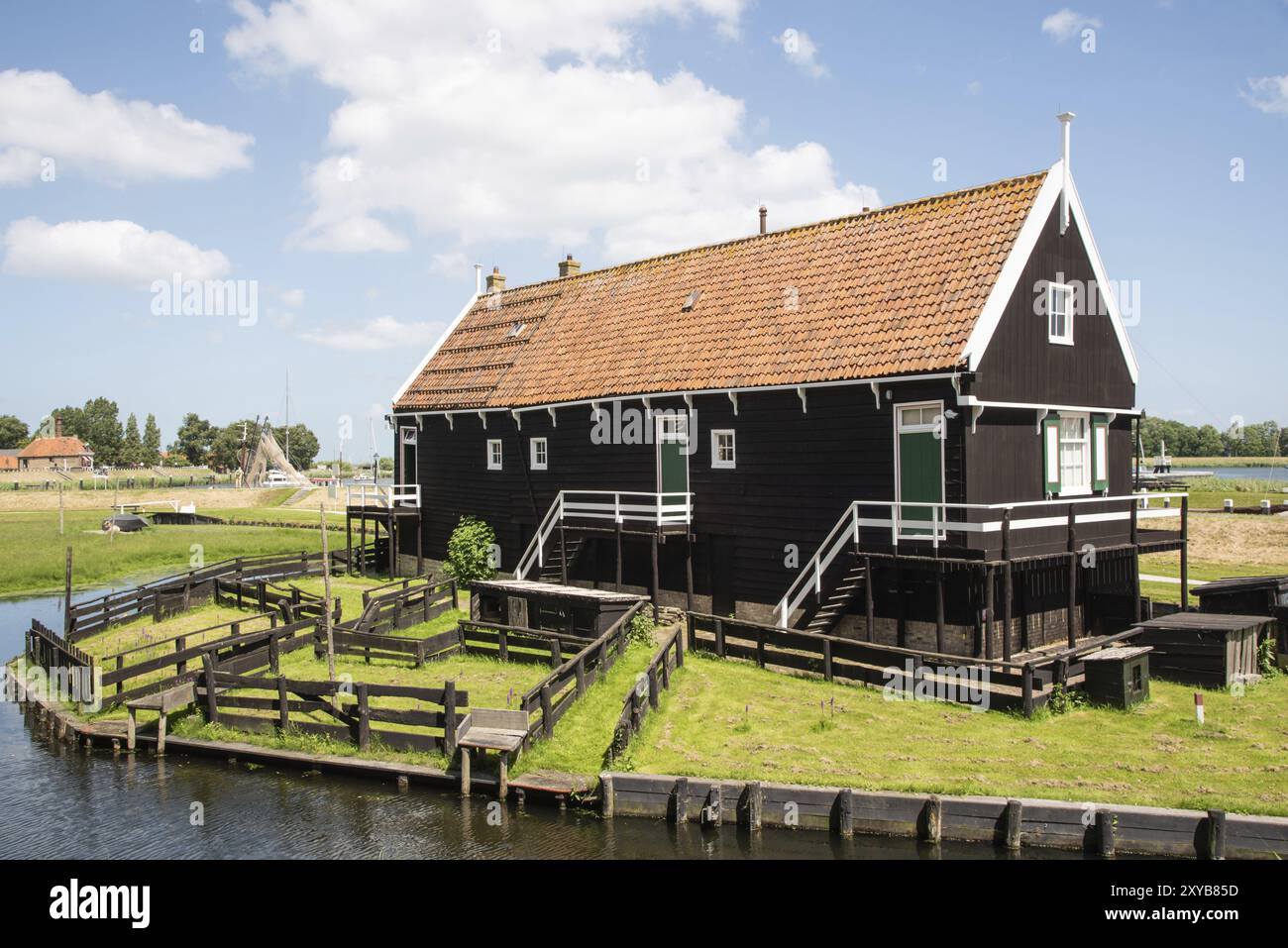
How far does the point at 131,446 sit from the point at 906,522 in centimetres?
15265

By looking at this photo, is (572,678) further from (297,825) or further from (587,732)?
(297,825)

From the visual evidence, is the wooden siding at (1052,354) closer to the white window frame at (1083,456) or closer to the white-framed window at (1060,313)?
the white-framed window at (1060,313)

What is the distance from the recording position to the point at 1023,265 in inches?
786

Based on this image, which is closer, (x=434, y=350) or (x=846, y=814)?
(x=846, y=814)

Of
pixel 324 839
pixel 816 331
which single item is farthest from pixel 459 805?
pixel 816 331

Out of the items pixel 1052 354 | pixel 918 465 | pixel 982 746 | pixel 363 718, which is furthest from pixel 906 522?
pixel 363 718

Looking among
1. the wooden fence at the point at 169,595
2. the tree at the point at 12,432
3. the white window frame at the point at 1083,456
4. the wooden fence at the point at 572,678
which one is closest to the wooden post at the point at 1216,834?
the wooden fence at the point at 572,678

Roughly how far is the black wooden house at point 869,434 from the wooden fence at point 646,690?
270 cm

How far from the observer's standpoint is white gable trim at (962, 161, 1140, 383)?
61.3 ft

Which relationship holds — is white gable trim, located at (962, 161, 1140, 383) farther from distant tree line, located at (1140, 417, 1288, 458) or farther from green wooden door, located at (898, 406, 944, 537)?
distant tree line, located at (1140, 417, 1288, 458)

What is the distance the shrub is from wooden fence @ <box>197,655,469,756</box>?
35.4ft

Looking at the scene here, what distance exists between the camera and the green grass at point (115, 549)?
4053 cm

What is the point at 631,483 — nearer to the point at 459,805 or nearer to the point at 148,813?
A: the point at 459,805
